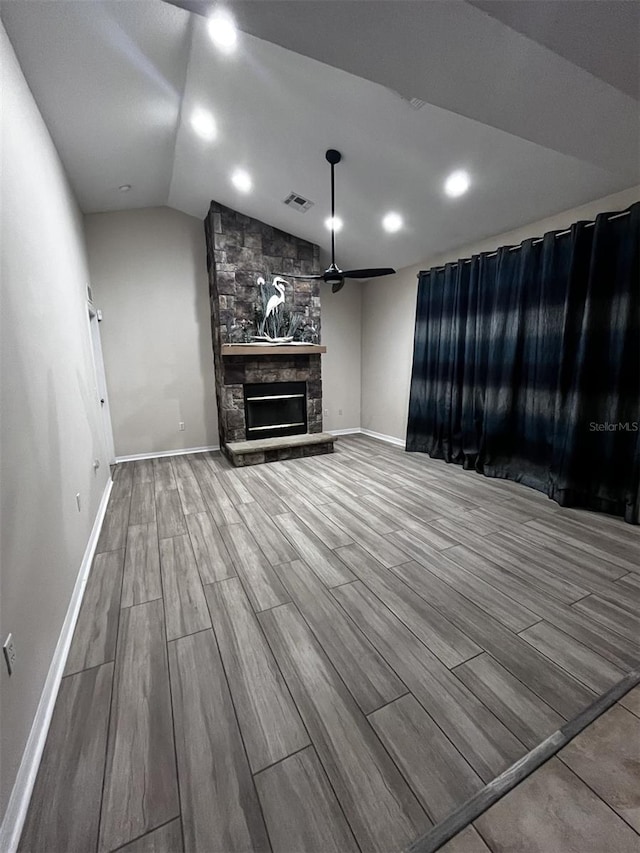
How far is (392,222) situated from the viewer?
395cm

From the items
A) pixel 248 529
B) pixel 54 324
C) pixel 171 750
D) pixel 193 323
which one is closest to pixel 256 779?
pixel 171 750

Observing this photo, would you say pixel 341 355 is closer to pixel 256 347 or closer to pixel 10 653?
pixel 256 347

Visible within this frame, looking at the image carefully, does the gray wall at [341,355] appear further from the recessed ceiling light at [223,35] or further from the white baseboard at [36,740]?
the white baseboard at [36,740]

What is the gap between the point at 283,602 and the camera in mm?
1986

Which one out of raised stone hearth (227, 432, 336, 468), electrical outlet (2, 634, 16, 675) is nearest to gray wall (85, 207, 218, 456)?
raised stone hearth (227, 432, 336, 468)

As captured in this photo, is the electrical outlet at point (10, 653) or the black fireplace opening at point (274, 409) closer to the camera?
the electrical outlet at point (10, 653)

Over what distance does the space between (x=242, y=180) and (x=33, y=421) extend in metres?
3.48

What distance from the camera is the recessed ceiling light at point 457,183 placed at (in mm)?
2973

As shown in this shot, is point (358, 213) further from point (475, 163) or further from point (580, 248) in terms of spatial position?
point (580, 248)

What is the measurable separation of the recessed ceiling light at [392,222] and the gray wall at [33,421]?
303cm

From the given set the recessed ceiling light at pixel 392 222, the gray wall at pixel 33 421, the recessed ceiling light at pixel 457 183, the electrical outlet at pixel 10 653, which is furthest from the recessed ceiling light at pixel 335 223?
the electrical outlet at pixel 10 653

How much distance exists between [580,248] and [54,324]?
3955 millimetres

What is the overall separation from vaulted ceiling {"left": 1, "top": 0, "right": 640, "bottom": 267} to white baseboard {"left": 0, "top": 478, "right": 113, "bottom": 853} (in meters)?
2.55

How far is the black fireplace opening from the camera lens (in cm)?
497
